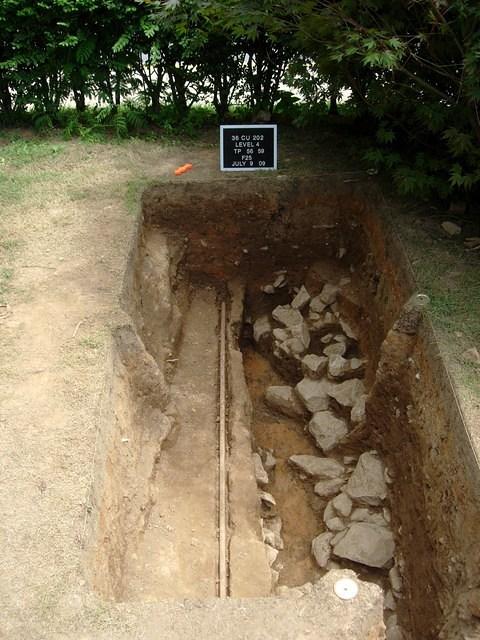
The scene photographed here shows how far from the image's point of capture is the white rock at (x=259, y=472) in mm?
5289

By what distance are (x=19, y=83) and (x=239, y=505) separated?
5819 mm

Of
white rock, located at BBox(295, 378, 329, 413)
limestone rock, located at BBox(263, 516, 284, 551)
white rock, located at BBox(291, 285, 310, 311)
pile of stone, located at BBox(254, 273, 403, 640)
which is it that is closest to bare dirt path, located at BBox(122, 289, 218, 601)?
limestone rock, located at BBox(263, 516, 284, 551)

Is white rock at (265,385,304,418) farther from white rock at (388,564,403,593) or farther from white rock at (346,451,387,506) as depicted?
white rock at (388,564,403,593)

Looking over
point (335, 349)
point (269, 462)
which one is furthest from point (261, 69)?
point (269, 462)

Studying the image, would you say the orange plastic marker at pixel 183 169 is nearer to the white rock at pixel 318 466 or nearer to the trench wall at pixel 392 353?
the trench wall at pixel 392 353

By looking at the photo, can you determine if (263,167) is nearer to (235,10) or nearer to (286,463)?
(235,10)

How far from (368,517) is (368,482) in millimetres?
289

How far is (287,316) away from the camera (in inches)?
269

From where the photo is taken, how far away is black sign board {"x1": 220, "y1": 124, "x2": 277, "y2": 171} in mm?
6680

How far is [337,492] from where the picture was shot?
5246 millimetres

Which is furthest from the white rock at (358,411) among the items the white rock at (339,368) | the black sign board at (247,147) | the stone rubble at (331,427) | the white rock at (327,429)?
the black sign board at (247,147)

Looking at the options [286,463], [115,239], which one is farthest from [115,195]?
[286,463]

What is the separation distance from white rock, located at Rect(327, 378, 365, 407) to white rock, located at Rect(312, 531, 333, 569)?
1.35 m

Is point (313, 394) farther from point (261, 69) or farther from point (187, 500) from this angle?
point (261, 69)
